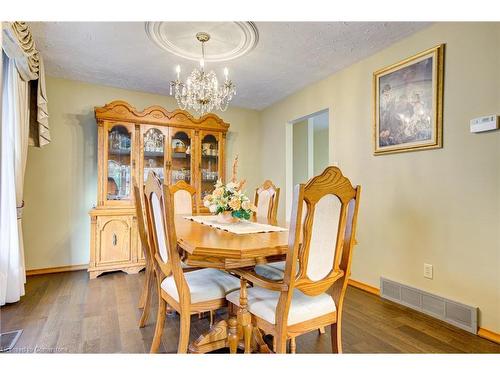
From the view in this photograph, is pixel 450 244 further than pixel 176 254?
Yes

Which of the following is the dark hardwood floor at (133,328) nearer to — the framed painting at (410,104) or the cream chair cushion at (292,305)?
the cream chair cushion at (292,305)

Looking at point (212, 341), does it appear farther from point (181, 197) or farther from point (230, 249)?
point (181, 197)

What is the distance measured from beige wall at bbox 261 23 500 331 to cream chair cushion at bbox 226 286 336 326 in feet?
4.24

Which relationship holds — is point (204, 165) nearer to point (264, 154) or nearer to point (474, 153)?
point (264, 154)

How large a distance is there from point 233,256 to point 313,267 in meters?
0.39

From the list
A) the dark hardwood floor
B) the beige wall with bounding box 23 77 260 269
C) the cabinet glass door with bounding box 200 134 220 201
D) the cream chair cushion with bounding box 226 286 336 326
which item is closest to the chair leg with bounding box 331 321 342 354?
the cream chair cushion with bounding box 226 286 336 326

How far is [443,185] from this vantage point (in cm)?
220

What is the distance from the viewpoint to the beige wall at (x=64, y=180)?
3271 millimetres

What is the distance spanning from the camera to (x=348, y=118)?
10.0 ft

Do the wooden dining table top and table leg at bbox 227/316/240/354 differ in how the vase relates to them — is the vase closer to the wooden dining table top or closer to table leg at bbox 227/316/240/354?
the wooden dining table top

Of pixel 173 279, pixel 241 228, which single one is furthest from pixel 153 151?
pixel 173 279

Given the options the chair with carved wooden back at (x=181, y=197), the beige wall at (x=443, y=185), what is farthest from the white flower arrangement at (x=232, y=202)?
the beige wall at (x=443, y=185)

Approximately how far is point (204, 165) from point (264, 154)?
1120 millimetres
